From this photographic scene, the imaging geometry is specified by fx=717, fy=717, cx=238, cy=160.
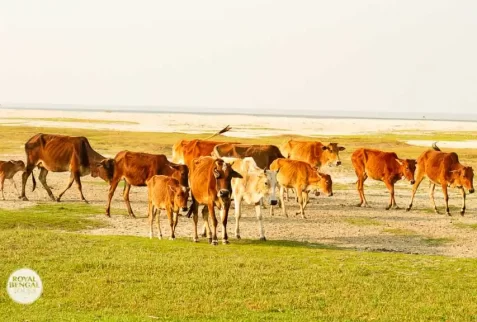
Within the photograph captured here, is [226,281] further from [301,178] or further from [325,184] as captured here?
[301,178]

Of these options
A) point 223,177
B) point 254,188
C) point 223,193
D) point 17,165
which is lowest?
point 17,165

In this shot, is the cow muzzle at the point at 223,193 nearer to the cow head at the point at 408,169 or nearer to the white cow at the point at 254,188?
the white cow at the point at 254,188

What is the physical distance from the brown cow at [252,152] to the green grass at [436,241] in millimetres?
8772

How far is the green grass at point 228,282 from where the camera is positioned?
35.2 feet

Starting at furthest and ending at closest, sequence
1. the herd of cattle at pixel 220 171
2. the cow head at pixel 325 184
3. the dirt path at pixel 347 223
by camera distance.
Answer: the cow head at pixel 325 184 < the dirt path at pixel 347 223 < the herd of cattle at pixel 220 171

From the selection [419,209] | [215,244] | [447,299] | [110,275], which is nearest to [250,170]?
[215,244]

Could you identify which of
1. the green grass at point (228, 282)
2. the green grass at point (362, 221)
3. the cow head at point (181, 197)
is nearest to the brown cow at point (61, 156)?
the green grass at point (362, 221)

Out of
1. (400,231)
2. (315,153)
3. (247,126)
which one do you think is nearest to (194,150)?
(315,153)

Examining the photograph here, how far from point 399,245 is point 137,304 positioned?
9321mm

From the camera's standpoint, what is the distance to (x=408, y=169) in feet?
89.4

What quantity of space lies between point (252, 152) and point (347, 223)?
598 centimetres

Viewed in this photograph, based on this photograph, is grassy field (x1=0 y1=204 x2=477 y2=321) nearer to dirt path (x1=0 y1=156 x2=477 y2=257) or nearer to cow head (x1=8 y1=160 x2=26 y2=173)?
dirt path (x1=0 y1=156 x2=477 y2=257)

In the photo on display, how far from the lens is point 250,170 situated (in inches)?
743

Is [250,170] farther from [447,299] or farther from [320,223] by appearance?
[447,299]
